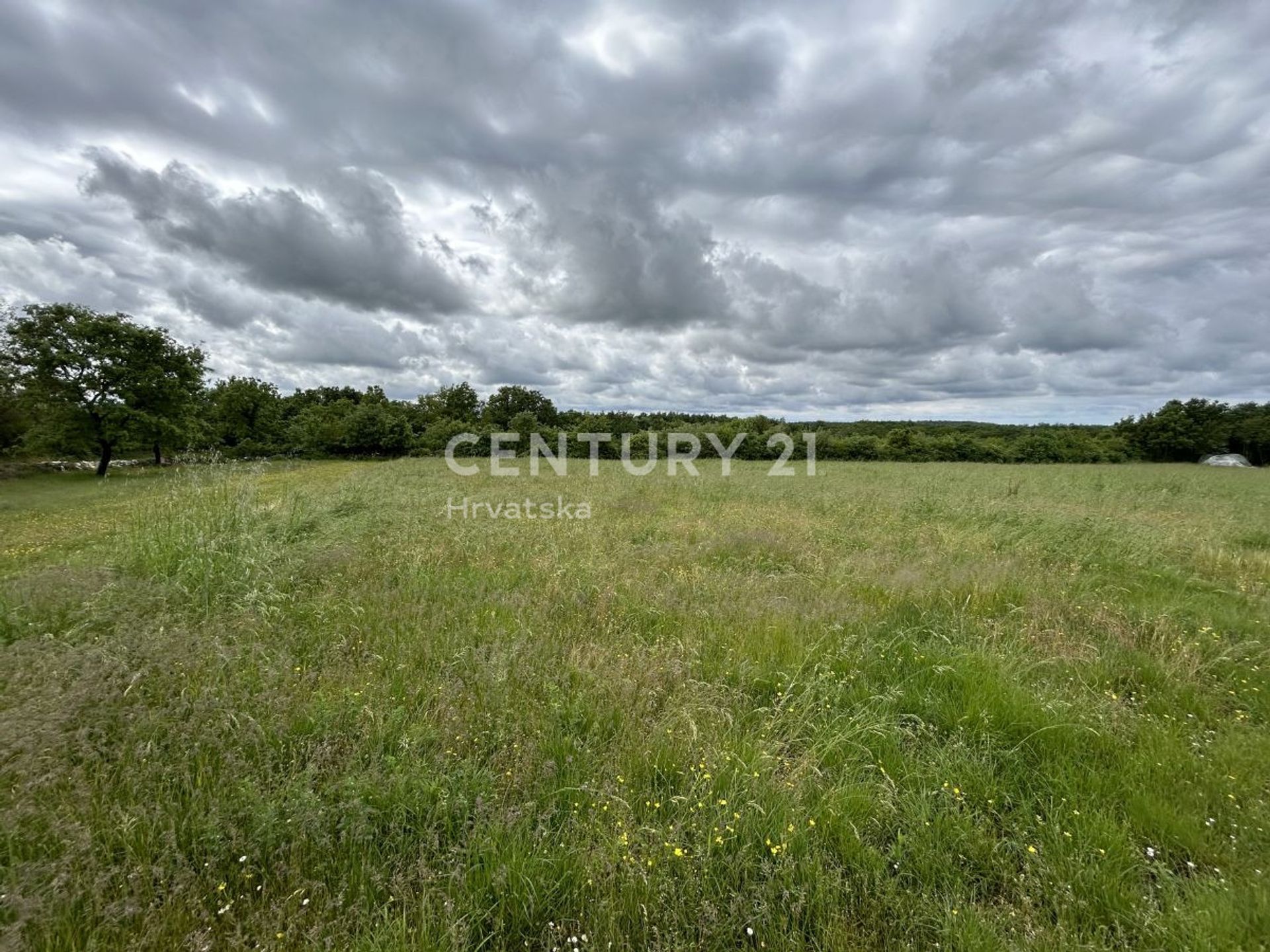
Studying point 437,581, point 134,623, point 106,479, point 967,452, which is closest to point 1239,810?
point 437,581

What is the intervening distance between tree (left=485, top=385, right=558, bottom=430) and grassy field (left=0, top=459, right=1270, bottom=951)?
6259 centimetres

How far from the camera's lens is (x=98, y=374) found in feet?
86.6

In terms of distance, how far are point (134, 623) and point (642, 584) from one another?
4.95 metres

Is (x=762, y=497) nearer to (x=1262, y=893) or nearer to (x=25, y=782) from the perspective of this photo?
(x=1262, y=893)

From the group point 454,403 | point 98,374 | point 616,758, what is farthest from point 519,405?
point 616,758

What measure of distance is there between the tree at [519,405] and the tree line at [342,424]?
231mm

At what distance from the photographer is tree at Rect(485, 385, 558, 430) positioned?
67.7 m

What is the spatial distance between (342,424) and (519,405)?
2421 centimetres

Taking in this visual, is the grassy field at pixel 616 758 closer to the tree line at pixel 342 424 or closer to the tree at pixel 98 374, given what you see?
the tree line at pixel 342 424

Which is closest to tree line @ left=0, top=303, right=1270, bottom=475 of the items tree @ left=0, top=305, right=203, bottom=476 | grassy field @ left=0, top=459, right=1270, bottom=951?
tree @ left=0, top=305, right=203, bottom=476

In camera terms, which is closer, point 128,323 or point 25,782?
point 25,782

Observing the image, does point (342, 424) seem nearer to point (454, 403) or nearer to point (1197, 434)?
point (454, 403)

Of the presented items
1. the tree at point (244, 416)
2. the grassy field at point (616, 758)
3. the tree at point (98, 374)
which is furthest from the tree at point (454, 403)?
the grassy field at point (616, 758)

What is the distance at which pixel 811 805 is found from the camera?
A: 2.65 meters
